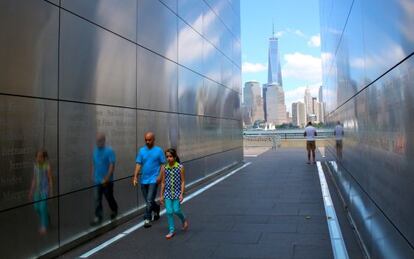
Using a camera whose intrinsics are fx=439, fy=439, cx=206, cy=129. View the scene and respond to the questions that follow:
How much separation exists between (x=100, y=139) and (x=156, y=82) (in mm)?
3056

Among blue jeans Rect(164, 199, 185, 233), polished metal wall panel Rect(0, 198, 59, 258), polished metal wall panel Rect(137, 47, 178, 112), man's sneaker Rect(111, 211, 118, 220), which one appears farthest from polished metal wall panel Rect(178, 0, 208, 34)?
polished metal wall panel Rect(0, 198, 59, 258)

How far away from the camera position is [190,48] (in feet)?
44.2

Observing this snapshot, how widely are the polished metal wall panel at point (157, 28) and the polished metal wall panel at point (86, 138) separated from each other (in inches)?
74.7

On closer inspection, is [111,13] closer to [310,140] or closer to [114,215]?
[114,215]

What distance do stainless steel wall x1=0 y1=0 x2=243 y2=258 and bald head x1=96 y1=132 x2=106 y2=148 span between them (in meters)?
0.11

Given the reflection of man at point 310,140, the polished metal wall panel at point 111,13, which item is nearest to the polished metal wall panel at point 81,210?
the polished metal wall panel at point 111,13

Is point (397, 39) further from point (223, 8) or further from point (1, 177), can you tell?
point (223, 8)

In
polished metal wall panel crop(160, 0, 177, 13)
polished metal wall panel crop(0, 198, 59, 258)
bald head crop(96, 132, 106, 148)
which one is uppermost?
polished metal wall panel crop(160, 0, 177, 13)

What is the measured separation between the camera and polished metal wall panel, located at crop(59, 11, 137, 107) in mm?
6746

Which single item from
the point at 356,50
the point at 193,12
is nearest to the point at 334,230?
the point at 356,50

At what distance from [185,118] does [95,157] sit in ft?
17.8

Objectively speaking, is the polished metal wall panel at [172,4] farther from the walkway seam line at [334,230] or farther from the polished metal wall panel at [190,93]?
the walkway seam line at [334,230]

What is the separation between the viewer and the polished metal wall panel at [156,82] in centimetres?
959

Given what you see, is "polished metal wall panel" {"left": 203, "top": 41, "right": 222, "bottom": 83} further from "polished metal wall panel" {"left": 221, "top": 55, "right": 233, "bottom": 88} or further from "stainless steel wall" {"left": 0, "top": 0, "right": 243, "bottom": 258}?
"stainless steel wall" {"left": 0, "top": 0, "right": 243, "bottom": 258}
